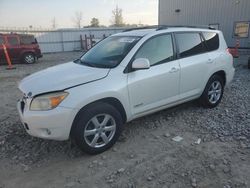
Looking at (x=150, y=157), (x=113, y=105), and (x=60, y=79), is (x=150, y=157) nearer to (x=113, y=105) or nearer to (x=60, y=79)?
(x=113, y=105)

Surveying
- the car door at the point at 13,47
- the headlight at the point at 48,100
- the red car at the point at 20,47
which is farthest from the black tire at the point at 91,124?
the car door at the point at 13,47

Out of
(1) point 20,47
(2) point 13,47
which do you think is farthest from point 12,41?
(1) point 20,47

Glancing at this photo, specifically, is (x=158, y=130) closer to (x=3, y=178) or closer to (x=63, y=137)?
(x=63, y=137)

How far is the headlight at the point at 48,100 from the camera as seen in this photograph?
293 cm

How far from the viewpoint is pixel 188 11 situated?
19.4 metres

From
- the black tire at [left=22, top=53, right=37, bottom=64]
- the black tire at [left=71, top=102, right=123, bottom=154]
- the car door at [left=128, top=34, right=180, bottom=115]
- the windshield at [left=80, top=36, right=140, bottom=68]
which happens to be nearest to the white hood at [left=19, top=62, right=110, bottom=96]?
the windshield at [left=80, top=36, right=140, bottom=68]

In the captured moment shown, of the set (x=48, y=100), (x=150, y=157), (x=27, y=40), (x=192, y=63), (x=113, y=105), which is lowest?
(x=150, y=157)

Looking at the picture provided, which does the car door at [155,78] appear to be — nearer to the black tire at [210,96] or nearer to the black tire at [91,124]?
the black tire at [91,124]

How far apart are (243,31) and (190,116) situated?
570 inches

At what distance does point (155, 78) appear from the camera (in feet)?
12.1

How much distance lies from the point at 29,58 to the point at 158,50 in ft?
39.3

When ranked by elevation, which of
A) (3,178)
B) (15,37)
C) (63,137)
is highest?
(15,37)

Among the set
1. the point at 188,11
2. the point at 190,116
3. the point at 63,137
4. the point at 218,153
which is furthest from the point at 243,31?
the point at 63,137

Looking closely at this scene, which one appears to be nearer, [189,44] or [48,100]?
[48,100]
